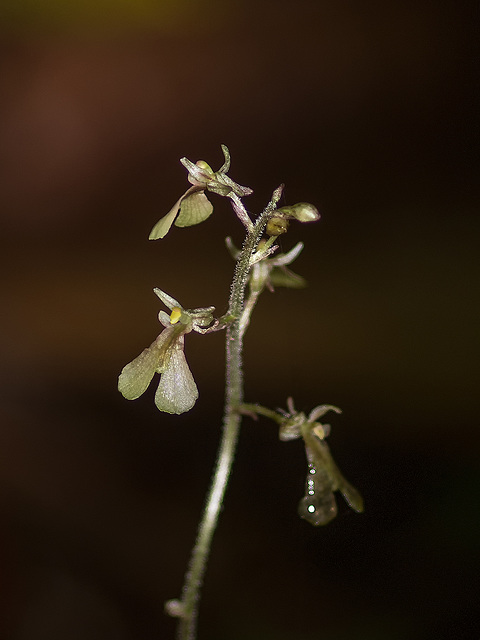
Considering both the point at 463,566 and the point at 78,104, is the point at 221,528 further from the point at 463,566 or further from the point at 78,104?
the point at 78,104

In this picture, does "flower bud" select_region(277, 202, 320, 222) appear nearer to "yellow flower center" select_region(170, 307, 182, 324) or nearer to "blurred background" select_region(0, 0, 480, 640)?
"yellow flower center" select_region(170, 307, 182, 324)

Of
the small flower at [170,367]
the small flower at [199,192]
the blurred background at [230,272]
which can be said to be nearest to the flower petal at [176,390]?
the small flower at [170,367]

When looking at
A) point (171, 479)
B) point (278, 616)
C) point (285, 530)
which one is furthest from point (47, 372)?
point (278, 616)

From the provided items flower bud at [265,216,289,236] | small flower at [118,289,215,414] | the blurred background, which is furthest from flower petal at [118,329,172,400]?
the blurred background

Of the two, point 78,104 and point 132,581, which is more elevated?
point 78,104

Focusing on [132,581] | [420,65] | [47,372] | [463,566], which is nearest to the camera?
[463,566]

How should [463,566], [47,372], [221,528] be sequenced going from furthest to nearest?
[47,372]
[221,528]
[463,566]

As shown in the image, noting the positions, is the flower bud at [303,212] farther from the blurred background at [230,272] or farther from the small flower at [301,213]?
the blurred background at [230,272]

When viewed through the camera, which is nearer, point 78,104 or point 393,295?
point 393,295
